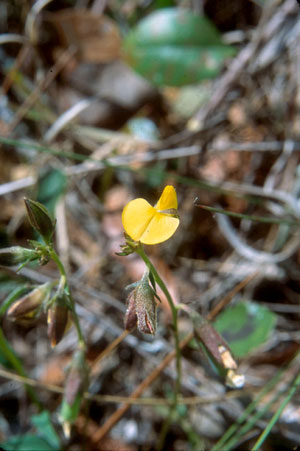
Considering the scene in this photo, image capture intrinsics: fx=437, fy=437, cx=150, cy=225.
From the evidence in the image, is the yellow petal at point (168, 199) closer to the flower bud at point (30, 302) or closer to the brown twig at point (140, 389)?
the flower bud at point (30, 302)

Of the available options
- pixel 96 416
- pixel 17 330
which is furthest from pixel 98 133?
pixel 96 416

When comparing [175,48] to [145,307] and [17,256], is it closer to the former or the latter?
[17,256]

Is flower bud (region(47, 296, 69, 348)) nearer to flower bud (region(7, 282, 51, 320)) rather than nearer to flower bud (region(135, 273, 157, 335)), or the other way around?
flower bud (region(7, 282, 51, 320))

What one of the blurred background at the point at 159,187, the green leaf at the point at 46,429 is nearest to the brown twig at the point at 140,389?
the blurred background at the point at 159,187

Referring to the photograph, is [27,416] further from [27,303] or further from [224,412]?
[27,303]

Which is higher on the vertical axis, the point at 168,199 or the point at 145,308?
the point at 168,199

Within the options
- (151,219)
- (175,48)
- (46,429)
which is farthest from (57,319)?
(175,48)

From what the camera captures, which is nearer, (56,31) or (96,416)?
(96,416)
